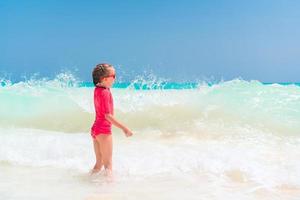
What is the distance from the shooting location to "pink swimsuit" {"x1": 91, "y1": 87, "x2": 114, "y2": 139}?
5.08 m

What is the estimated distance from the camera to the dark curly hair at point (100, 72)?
511 centimetres

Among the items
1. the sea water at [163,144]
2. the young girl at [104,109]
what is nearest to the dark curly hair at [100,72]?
the young girl at [104,109]

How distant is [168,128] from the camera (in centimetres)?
954

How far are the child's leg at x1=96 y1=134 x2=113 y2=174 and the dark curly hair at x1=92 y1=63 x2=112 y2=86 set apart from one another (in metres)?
0.57

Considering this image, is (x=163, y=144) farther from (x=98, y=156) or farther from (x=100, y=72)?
(x=100, y=72)

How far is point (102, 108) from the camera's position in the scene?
5082 mm

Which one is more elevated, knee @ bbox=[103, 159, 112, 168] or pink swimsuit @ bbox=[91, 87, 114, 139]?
pink swimsuit @ bbox=[91, 87, 114, 139]

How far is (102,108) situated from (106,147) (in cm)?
42

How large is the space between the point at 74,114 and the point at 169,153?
4.93m

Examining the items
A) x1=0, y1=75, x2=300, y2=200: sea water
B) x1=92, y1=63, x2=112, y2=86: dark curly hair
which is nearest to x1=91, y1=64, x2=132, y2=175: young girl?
x1=92, y1=63, x2=112, y2=86: dark curly hair

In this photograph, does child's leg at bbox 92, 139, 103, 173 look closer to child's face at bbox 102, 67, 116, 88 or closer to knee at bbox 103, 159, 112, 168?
knee at bbox 103, 159, 112, 168

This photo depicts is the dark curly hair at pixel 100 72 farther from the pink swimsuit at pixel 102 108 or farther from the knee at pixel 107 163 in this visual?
the knee at pixel 107 163

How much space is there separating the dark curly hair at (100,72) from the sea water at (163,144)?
1.03 metres

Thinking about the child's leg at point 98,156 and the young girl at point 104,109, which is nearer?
the young girl at point 104,109
